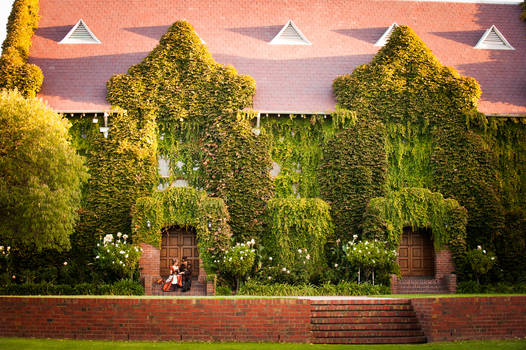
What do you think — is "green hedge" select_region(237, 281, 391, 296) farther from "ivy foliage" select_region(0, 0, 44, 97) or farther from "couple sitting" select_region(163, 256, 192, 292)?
"ivy foliage" select_region(0, 0, 44, 97)

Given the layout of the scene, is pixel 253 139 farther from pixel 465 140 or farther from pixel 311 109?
pixel 465 140

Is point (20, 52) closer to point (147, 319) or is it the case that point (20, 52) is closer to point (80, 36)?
point (80, 36)

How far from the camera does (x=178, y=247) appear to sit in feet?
73.5

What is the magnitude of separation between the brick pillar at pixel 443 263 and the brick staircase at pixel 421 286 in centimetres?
29

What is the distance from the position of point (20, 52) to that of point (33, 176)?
8.45 m

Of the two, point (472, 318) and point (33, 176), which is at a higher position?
point (33, 176)

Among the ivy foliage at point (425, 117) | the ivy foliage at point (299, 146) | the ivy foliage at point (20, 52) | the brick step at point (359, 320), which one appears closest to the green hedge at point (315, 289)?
the ivy foliage at point (299, 146)

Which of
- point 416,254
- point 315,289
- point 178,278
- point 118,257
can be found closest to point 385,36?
point 416,254

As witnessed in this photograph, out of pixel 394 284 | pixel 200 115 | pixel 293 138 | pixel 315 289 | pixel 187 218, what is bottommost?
pixel 315 289

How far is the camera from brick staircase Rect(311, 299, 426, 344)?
40.7 ft

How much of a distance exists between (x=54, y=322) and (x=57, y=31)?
18.2 meters

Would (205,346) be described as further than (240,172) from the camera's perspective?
No

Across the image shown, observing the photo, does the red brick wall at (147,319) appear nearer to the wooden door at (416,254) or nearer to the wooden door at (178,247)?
the wooden door at (178,247)

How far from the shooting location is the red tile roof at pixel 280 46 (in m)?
24.2
